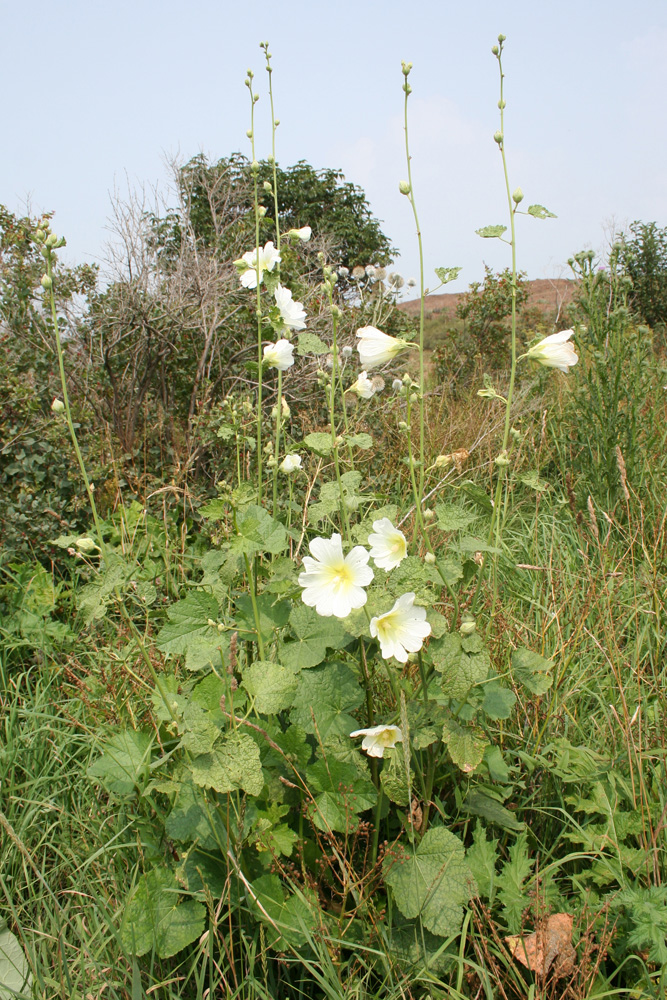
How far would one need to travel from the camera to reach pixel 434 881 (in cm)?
115

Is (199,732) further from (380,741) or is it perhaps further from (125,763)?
(125,763)

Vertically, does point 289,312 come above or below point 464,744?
above

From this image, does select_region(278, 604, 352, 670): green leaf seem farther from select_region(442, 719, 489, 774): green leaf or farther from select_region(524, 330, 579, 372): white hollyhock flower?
select_region(524, 330, 579, 372): white hollyhock flower

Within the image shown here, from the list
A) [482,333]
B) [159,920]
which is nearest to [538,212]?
[159,920]

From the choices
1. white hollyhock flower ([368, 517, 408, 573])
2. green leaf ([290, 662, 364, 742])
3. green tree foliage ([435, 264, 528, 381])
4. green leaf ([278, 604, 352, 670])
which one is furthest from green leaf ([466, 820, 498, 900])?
green tree foliage ([435, 264, 528, 381])

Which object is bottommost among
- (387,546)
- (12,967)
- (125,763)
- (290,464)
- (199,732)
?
(12,967)

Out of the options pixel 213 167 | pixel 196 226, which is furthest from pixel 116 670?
pixel 196 226

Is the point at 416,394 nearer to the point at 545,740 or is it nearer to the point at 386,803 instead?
the point at 386,803

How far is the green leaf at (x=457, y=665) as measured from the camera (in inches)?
45.8

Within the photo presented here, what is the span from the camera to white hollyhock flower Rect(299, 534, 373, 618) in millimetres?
1143

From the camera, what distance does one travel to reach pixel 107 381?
12.1 ft

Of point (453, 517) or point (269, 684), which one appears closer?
point (269, 684)

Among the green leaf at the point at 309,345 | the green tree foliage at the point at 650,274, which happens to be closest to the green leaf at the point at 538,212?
the green leaf at the point at 309,345

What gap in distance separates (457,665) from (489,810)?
409 mm
